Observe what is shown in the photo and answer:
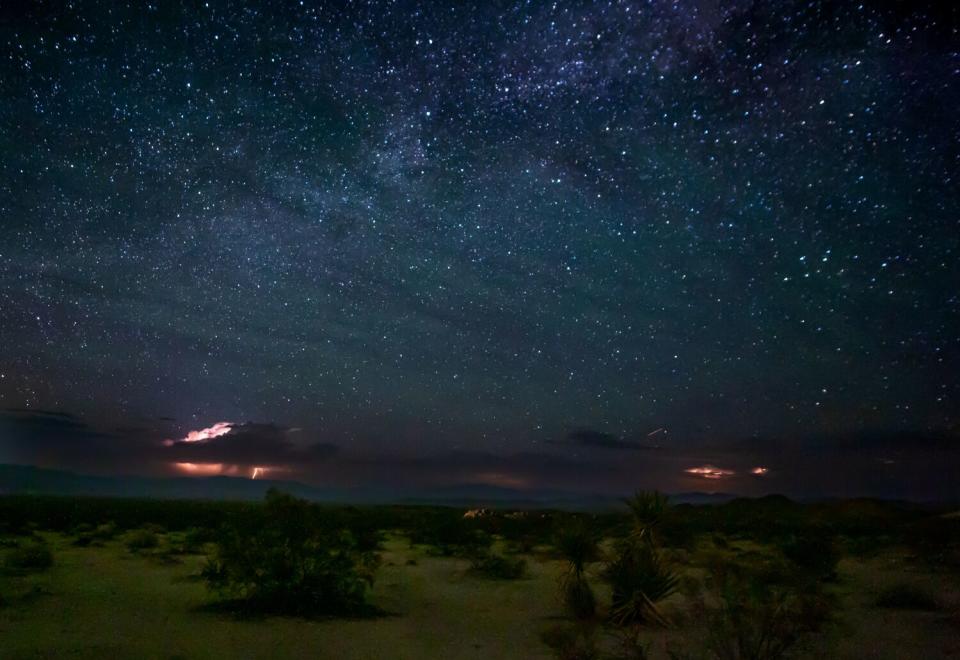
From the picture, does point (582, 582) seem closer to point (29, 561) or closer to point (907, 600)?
point (907, 600)

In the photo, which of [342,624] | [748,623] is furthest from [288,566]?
[748,623]

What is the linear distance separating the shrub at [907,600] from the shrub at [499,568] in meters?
11.1

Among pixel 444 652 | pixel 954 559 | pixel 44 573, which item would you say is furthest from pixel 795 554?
pixel 44 573

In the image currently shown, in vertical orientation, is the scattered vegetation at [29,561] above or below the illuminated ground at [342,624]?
above

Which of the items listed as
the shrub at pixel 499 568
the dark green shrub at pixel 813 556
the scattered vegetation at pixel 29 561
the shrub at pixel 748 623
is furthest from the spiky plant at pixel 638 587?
the scattered vegetation at pixel 29 561

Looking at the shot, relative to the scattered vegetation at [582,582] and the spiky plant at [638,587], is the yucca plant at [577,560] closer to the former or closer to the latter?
the scattered vegetation at [582,582]

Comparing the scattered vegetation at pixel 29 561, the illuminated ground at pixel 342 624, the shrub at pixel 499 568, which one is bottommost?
the illuminated ground at pixel 342 624

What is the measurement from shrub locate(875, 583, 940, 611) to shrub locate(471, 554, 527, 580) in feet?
36.3

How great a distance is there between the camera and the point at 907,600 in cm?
2017

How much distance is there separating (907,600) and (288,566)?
15.8 metres

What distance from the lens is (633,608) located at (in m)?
15.7

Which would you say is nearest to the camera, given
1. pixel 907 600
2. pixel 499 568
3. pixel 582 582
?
pixel 582 582

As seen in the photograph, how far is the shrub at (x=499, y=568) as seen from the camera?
2625 centimetres

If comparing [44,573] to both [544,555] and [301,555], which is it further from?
[544,555]
